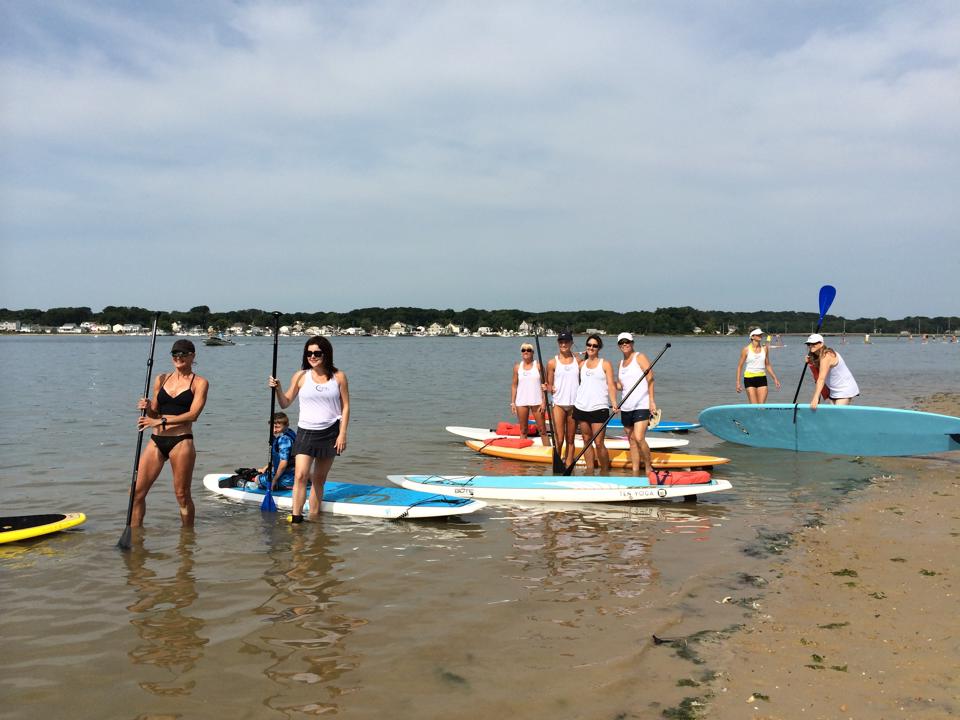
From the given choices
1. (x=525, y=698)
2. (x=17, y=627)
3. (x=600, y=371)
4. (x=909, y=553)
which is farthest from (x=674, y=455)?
(x=17, y=627)

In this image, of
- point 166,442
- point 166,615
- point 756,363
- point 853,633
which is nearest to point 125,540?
point 166,442

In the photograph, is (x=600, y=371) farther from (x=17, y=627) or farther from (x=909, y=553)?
(x=17, y=627)

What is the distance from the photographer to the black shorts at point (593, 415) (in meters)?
9.42

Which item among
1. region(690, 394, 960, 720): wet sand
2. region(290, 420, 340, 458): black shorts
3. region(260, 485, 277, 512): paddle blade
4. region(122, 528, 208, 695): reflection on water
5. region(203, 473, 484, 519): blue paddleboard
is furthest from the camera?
region(260, 485, 277, 512): paddle blade

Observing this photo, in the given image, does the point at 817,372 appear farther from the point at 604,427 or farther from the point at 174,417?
the point at 174,417

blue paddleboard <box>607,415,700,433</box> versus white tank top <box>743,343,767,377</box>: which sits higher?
white tank top <box>743,343,767,377</box>

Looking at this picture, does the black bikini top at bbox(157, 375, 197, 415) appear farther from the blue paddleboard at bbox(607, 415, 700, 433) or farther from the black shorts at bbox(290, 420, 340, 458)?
the blue paddleboard at bbox(607, 415, 700, 433)

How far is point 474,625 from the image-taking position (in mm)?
5016

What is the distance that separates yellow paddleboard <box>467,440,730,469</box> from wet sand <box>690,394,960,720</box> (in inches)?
129

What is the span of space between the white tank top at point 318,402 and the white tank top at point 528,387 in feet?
18.7

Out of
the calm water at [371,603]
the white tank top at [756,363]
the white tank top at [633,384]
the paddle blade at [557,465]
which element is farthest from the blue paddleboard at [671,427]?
the white tank top at [633,384]

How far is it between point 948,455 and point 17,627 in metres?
13.4

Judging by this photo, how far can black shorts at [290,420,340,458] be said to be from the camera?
7090 millimetres

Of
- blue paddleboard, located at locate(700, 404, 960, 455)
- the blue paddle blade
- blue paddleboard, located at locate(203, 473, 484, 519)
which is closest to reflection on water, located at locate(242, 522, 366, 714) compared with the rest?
blue paddleboard, located at locate(203, 473, 484, 519)
